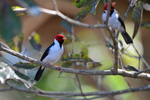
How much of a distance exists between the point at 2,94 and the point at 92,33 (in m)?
3.00

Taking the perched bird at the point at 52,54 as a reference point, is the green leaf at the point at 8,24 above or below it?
above

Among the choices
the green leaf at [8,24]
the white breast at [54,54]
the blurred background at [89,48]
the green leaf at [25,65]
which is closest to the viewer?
the green leaf at [8,24]

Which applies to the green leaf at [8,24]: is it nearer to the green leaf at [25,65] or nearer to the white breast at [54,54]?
the green leaf at [25,65]

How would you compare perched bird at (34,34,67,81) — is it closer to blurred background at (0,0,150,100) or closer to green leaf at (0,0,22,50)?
blurred background at (0,0,150,100)

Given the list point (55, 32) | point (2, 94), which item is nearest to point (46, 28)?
point (55, 32)

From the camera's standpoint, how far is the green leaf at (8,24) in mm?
691

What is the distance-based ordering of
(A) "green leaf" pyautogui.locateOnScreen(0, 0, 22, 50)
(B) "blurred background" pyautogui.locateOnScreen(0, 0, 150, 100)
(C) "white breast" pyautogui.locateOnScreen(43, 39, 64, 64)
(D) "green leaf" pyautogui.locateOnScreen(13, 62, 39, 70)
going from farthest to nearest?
(B) "blurred background" pyautogui.locateOnScreen(0, 0, 150, 100) → (C) "white breast" pyautogui.locateOnScreen(43, 39, 64, 64) → (D) "green leaf" pyautogui.locateOnScreen(13, 62, 39, 70) → (A) "green leaf" pyautogui.locateOnScreen(0, 0, 22, 50)

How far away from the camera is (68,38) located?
8.68 feet

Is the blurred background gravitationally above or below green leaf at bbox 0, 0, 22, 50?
below

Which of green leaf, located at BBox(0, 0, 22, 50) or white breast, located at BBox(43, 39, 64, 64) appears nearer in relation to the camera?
green leaf, located at BBox(0, 0, 22, 50)

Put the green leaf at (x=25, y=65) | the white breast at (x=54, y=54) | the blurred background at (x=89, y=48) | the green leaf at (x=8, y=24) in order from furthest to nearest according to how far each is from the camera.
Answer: the blurred background at (x=89, y=48)
the white breast at (x=54, y=54)
the green leaf at (x=25, y=65)
the green leaf at (x=8, y=24)

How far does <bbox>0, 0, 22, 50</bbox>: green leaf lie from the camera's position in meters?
0.69

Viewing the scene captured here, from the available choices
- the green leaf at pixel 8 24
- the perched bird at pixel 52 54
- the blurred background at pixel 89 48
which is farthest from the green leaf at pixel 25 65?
the blurred background at pixel 89 48

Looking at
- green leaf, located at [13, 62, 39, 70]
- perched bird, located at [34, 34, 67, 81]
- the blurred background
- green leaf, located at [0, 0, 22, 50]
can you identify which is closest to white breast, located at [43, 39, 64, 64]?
perched bird, located at [34, 34, 67, 81]
